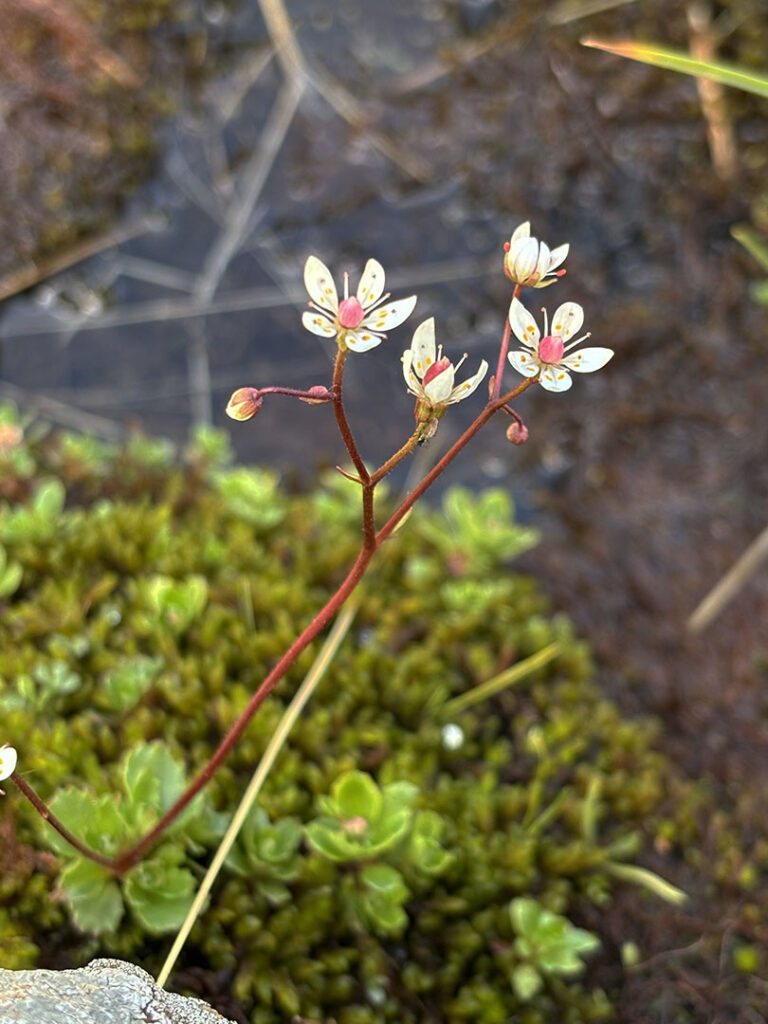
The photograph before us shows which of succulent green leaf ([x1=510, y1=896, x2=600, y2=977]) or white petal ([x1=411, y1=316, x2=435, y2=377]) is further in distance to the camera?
succulent green leaf ([x1=510, y1=896, x2=600, y2=977])

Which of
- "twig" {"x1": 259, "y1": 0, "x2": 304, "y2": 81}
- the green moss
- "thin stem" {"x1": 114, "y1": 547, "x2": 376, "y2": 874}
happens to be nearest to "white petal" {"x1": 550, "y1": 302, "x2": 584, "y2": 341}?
"thin stem" {"x1": 114, "y1": 547, "x2": 376, "y2": 874}

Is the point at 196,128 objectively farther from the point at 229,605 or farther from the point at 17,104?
the point at 229,605

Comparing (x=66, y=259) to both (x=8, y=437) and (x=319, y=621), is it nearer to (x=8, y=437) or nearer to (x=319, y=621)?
(x=8, y=437)

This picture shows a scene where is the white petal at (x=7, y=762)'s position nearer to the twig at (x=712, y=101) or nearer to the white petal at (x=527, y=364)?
the white petal at (x=527, y=364)

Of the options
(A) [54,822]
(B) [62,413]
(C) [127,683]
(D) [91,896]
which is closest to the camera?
(A) [54,822]

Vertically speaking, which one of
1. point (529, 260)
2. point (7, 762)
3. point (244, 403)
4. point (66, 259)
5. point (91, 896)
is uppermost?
point (529, 260)

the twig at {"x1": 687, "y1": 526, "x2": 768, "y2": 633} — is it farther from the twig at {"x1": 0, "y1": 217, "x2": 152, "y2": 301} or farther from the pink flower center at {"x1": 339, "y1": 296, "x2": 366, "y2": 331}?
the twig at {"x1": 0, "y1": 217, "x2": 152, "y2": 301}

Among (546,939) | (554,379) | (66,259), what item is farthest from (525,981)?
(66,259)

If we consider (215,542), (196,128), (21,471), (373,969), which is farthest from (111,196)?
(373,969)
